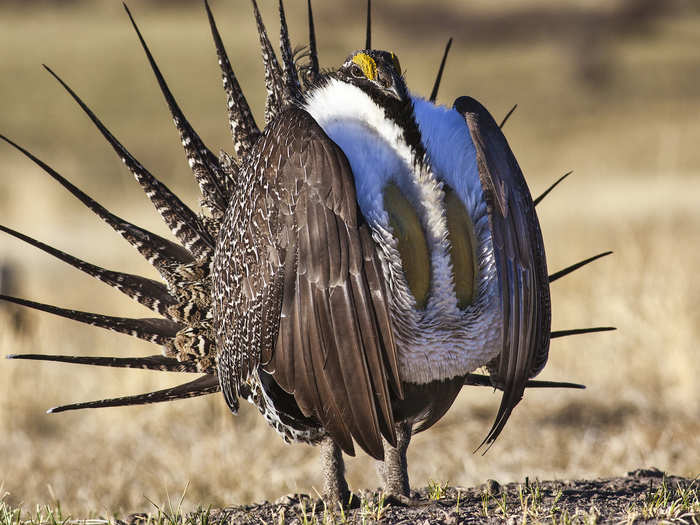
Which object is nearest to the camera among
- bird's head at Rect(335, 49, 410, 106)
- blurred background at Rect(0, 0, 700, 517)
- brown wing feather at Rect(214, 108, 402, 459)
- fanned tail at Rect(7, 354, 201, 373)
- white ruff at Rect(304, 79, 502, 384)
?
brown wing feather at Rect(214, 108, 402, 459)

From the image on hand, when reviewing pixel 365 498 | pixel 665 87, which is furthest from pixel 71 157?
pixel 365 498

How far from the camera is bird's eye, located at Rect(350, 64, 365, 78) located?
2.66 metres

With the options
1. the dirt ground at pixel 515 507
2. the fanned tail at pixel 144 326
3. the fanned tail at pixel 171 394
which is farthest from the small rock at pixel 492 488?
the fanned tail at pixel 144 326

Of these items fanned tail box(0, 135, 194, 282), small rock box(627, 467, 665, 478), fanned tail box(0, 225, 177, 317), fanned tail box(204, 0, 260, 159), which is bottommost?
small rock box(627, 467, 665, 478)

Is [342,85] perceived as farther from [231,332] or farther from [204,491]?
[204,491]

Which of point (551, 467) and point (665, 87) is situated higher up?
point (665, 87)

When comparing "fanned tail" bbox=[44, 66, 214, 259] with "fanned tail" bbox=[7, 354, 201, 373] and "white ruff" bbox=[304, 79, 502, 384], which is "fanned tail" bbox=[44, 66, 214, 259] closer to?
"fanned tail" bbox=[7, 354, 201, 373]

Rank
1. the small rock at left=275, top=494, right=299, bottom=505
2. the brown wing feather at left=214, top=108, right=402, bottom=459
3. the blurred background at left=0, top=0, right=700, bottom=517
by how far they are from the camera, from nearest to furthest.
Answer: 1. the brown wing feather at left=214, top=108, right=402, bottom=459
2. the small rock at left=275, top=494, right=299, bottom=505
3. the blurred background at left=0, top=0, right=700, bottom=517

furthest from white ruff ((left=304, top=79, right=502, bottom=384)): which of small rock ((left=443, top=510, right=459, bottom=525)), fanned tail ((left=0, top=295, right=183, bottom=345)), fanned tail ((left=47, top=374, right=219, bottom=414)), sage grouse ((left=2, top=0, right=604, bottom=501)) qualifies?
fanned tail ((left=0, top=295, right=183, bottom=345))

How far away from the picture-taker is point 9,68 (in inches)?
1272

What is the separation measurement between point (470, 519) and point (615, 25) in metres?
34.2

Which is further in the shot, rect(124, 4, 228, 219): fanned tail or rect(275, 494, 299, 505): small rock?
rect(124, 4, 228, 219): fanned tail

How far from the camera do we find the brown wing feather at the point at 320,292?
7.68ft

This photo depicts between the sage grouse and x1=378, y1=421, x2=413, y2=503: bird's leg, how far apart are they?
12 mm
